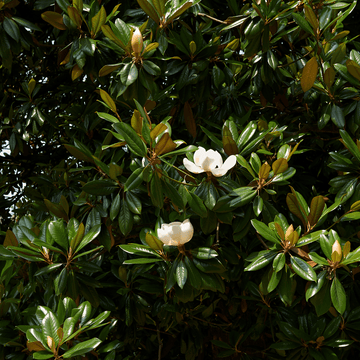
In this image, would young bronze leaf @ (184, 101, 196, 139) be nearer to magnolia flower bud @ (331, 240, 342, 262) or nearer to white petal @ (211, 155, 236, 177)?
white petal @ (211, 155, 236, 177)

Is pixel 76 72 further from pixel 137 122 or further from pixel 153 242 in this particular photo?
pixel 153 242

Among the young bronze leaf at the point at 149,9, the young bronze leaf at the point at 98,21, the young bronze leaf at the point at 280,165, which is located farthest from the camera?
the young bronze leaf at the point at 98,21

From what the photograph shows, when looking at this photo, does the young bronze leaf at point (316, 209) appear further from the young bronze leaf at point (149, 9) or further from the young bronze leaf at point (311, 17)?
the young bronze leaf at point (149, 9)

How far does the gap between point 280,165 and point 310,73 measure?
0.44 meters

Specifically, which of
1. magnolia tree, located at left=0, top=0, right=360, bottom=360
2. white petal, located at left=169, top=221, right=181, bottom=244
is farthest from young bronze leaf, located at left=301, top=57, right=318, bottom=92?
white petal, located at left=169, top=221, right=181, bottom=244

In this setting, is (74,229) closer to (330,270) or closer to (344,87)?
(330,270)

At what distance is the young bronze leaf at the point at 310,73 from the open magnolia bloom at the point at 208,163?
0.57 m

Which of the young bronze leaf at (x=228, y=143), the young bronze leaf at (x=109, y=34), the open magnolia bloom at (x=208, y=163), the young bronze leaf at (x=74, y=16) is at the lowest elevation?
the young bronze leaf at (x=228, y=143)

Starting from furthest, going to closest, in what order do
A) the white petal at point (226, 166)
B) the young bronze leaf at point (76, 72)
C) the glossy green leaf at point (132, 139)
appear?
the young bronze leaf at point (76, 72) < the white petal at point (226, 166) < the glossy green leaf at point (132, 139)

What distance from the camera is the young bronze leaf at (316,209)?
1648 millimetres

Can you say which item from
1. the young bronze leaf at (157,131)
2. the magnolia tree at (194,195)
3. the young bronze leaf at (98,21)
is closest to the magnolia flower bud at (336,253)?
the magnolia tree at (194,195)

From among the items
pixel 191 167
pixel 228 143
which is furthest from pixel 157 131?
pixel 228 143

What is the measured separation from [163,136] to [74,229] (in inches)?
26.3

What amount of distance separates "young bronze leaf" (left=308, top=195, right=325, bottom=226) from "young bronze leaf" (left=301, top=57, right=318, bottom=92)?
489mm
